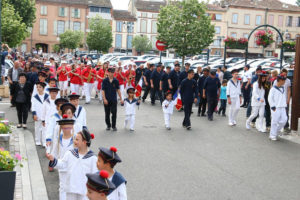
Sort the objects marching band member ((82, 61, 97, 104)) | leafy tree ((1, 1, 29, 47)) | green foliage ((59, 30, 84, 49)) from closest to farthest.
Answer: marching band member ((82, 61, 97, 104)), leafy tree ((1, 1, 29, 47)), green foliage ((59, 30, 84, 49))

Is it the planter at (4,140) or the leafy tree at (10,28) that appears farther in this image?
the leafy tree at (10,28)

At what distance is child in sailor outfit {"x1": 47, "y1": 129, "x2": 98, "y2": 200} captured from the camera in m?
5.25

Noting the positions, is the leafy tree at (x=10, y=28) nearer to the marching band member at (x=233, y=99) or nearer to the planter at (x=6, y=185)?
the marching band member at (x=233, y=99)

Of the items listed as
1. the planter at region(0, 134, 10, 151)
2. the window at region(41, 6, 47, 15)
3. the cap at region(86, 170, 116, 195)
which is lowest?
the planter at region(0, 134, 10, 151)

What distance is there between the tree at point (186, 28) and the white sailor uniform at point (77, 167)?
73.8 feet

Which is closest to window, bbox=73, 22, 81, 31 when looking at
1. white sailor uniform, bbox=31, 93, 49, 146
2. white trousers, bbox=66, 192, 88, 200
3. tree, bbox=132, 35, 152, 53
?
tree, bbox=132, 35, 152, 53

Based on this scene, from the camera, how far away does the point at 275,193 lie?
7500mm

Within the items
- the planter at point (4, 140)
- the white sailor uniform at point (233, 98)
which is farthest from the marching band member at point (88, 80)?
the planter at point (4, 140)

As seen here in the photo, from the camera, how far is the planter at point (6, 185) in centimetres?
582

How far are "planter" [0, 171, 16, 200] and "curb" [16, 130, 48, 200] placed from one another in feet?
2.81

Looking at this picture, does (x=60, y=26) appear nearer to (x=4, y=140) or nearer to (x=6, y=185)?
(x=4, y=140)

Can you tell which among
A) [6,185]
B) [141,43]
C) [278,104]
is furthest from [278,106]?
[141,43]

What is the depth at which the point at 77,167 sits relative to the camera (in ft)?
17.6

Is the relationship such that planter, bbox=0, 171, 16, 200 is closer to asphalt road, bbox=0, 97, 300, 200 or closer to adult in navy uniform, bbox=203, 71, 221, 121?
asphalt road, bbox=0, 97, 300, 200
